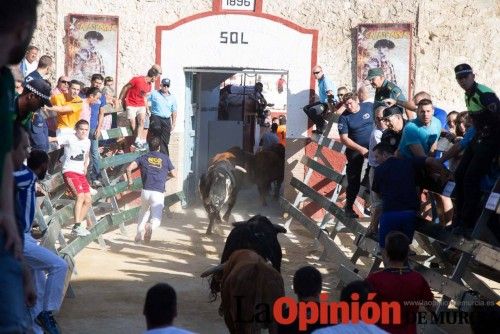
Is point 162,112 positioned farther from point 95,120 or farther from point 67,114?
point 67,114

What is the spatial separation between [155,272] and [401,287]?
5902 mm

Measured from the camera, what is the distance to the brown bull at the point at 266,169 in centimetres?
1845

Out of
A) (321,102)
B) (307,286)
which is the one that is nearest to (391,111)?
(307,286)

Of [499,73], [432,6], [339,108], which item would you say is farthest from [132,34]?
[499,73]

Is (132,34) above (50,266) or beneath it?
above

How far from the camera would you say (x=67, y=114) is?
46.1ft

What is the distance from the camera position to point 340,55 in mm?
16938

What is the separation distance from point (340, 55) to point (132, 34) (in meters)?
3.79

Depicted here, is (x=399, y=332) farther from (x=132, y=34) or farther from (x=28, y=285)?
(x=132, y=34)

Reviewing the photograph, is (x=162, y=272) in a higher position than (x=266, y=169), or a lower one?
lower

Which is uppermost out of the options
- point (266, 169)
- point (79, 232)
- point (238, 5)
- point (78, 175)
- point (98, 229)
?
point (238, 5)

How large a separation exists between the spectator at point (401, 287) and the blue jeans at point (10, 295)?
10.8 feet

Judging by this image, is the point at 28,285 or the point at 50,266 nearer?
the point at 28,285

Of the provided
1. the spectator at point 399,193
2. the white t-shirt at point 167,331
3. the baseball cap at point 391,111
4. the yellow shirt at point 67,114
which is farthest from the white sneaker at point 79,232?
the white t-shirt at point 167,331
